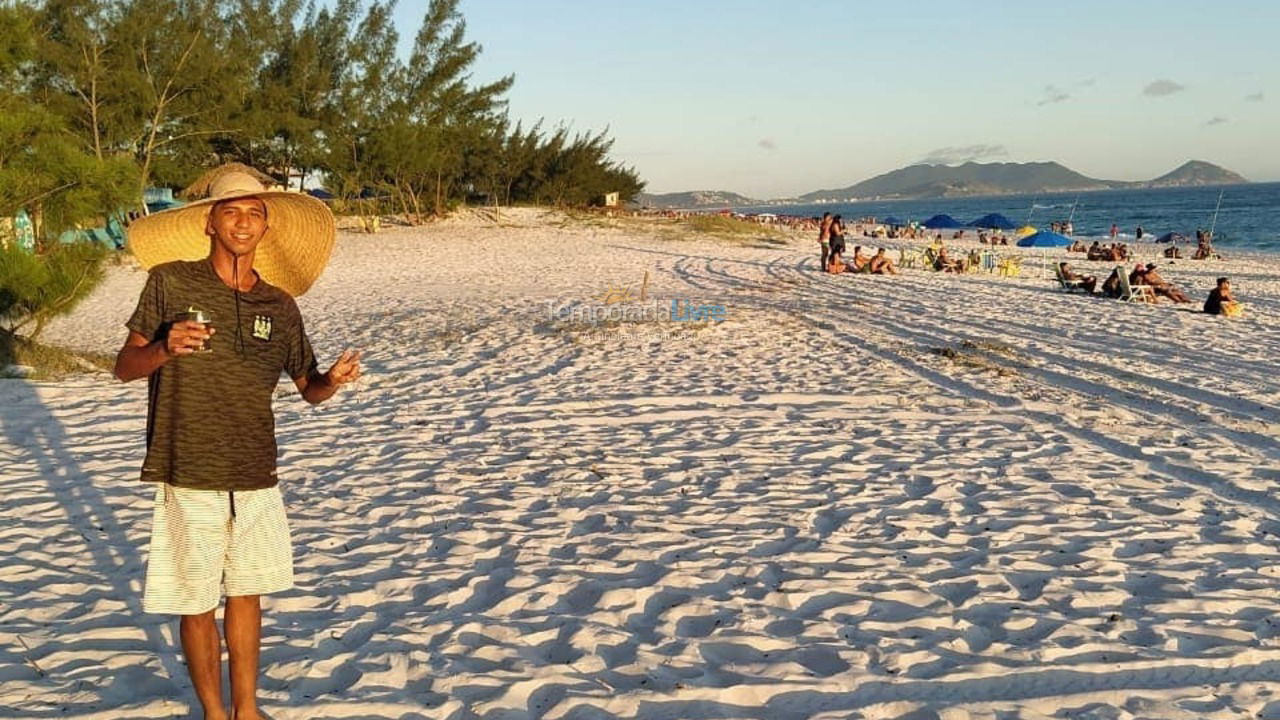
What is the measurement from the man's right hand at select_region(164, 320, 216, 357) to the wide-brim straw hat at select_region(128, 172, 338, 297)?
Result: 0.46 metres

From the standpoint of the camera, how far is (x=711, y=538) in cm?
463

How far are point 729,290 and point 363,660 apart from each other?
14.2 meters

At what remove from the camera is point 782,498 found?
17.3ft

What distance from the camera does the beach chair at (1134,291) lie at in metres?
15.8

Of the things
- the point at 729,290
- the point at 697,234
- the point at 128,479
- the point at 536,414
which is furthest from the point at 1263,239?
the point at 128,479

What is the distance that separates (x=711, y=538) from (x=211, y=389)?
2818 millimetres

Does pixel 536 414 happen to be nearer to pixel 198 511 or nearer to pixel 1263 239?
pixel 198 511

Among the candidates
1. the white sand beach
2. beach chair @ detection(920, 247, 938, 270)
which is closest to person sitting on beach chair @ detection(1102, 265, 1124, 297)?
the white sand beach

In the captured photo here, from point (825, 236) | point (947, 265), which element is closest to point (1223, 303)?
point (825, 236)

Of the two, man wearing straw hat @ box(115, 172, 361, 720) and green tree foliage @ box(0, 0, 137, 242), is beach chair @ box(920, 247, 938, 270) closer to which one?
green tree foliage @ box(0, 0, 137, 242)

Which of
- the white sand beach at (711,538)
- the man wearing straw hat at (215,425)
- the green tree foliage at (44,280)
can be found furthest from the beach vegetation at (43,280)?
the man wearing straw hat at (215,425)

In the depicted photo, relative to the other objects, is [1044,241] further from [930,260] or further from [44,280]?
[44,280]

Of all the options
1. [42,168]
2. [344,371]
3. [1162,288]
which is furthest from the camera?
[1162,288]

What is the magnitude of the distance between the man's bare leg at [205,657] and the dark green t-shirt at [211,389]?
1.44 feet
